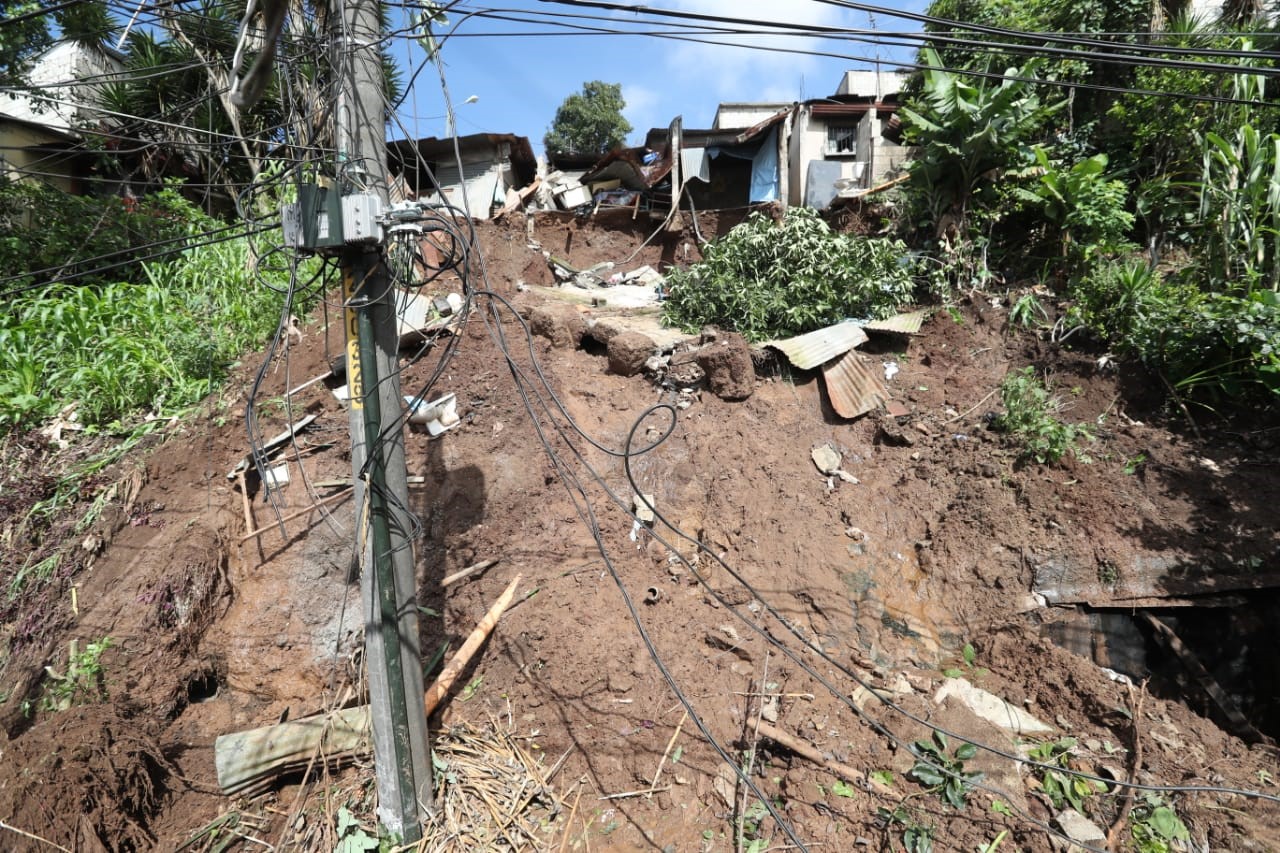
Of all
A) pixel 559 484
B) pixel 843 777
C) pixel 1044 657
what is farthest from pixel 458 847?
pixel 1044 657

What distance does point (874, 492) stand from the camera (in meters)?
5.98

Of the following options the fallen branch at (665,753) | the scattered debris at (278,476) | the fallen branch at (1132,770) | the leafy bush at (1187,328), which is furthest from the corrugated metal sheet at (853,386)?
the scattered debris at (278,476)

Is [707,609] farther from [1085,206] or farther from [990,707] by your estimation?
[1085,206]

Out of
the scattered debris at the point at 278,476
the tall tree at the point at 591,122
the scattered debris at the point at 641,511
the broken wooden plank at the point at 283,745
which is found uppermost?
the tall tree at the point at 591,122

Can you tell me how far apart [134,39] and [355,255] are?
10.1 m

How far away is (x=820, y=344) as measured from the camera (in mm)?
7062

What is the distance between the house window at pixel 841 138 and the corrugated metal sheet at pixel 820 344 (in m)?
7.04

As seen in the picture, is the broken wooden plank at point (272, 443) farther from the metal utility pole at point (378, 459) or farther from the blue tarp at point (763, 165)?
the blue tarp at point (763, 165)

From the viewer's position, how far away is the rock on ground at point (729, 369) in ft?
21.7

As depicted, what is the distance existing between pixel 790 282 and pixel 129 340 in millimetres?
7446

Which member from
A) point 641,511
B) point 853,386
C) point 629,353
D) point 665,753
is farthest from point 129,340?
point 853,386

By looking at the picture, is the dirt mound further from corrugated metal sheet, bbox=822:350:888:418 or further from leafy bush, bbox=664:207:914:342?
leafy bush, bbox=664:207:914:342

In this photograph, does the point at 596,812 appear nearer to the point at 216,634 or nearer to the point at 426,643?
the point at 426,643

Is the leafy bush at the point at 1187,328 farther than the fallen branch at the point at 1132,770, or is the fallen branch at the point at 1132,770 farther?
the leafy bush at the point at 1187,328
